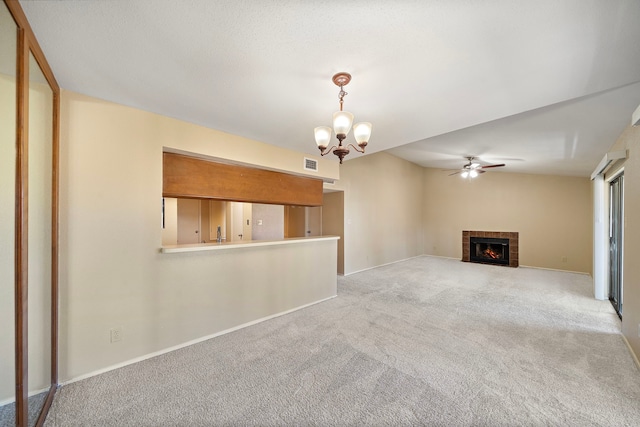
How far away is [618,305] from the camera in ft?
11.5

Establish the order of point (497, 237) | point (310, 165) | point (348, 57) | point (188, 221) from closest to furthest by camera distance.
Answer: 1. point (348, 57)
2. point (310, 165)
3. point (188, 221)
4. point (497, 237)

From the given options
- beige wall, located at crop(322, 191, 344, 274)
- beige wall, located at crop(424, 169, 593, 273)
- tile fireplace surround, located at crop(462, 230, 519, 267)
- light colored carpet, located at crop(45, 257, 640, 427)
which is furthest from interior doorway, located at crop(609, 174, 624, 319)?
beige wall, located at crop(322, 191, 344, 274)

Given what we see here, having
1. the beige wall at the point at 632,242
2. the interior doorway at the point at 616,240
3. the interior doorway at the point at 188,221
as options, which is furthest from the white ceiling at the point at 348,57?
the interior doorway at the point at 188,221

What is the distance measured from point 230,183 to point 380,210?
465 cm

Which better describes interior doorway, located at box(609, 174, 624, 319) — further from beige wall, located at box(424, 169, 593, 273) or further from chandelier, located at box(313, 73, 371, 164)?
chandelier, located at box(313, 73, 371, 164)

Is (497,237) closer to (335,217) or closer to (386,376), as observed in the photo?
(335,217)

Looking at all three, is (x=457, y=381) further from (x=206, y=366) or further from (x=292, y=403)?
(x=206, y=366)

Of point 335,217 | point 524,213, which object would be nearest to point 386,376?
point 335,217

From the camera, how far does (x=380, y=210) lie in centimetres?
683

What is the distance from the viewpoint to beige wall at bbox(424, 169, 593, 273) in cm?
610

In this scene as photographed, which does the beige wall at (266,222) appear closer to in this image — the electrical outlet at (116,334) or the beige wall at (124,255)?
the beige wall at (124,255)

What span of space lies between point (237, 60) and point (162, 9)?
1.54 ft

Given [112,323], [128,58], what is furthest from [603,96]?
[112,323]

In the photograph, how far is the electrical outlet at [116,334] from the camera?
2.17m
